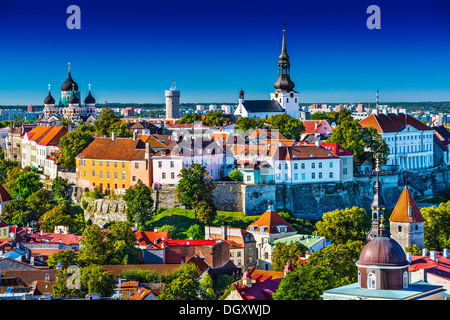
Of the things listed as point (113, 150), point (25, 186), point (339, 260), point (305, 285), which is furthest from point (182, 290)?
point (25, 186)

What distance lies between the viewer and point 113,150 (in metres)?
36.0

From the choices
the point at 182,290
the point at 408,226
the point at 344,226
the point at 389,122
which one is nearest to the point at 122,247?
the point at 182,290

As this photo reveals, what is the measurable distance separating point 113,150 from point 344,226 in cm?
1111

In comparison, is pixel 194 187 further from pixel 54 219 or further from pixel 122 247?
pixel 122 247

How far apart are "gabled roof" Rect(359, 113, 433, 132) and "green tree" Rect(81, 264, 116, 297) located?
26732mm

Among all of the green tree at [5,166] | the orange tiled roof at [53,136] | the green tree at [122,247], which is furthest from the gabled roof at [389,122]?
the green tree at [122,247]

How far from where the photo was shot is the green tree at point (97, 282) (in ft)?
67.2

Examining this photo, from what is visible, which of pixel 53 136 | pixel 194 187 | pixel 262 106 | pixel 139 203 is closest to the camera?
pixel 194 187

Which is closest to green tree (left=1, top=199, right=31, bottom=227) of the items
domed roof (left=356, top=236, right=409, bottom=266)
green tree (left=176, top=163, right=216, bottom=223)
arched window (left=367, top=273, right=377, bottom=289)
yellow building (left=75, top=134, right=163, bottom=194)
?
yellow building (left=75, top=134, right=163, bottom=194)

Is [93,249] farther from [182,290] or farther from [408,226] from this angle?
[408,226]

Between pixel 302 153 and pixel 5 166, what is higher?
pixel 302 153

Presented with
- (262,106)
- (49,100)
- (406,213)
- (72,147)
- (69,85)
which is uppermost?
(69,85)

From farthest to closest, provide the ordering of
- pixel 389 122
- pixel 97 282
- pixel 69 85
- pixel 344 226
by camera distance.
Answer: pixel 69 85
pixel 389 122
pixel 344 226
pixel 97 282

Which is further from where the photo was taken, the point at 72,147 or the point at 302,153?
the point at 72,147
